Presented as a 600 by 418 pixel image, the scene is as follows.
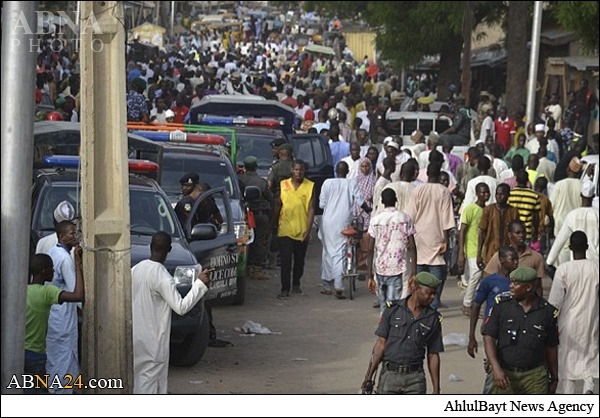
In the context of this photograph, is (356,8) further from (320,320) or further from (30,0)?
(30,0)

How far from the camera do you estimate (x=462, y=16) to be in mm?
38750

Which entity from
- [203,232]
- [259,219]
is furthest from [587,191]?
[259,219]

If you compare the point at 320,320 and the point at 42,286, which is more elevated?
the point at 42,286

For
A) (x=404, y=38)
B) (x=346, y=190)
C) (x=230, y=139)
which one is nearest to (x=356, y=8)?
(x=404, y=38)

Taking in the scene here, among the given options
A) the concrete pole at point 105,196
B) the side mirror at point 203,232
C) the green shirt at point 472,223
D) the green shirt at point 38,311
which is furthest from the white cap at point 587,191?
the green shirt at point 38,311

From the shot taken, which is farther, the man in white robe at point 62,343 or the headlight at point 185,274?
the headlight at point 185,274

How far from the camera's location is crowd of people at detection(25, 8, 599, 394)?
9.27 metres

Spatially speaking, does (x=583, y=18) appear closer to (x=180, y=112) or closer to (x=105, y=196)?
(x=180, y=112)

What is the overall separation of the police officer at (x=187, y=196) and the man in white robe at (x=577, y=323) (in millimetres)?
5087

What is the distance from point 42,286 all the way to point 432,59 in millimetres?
45076

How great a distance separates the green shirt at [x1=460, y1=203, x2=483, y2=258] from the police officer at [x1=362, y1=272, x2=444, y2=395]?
6056 millimetres

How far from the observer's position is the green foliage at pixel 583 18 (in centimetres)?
3191

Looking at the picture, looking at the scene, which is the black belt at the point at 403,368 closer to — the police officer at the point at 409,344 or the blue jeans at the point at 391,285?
the police officer at the point at 409,344

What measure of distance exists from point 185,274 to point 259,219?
5.61 m
